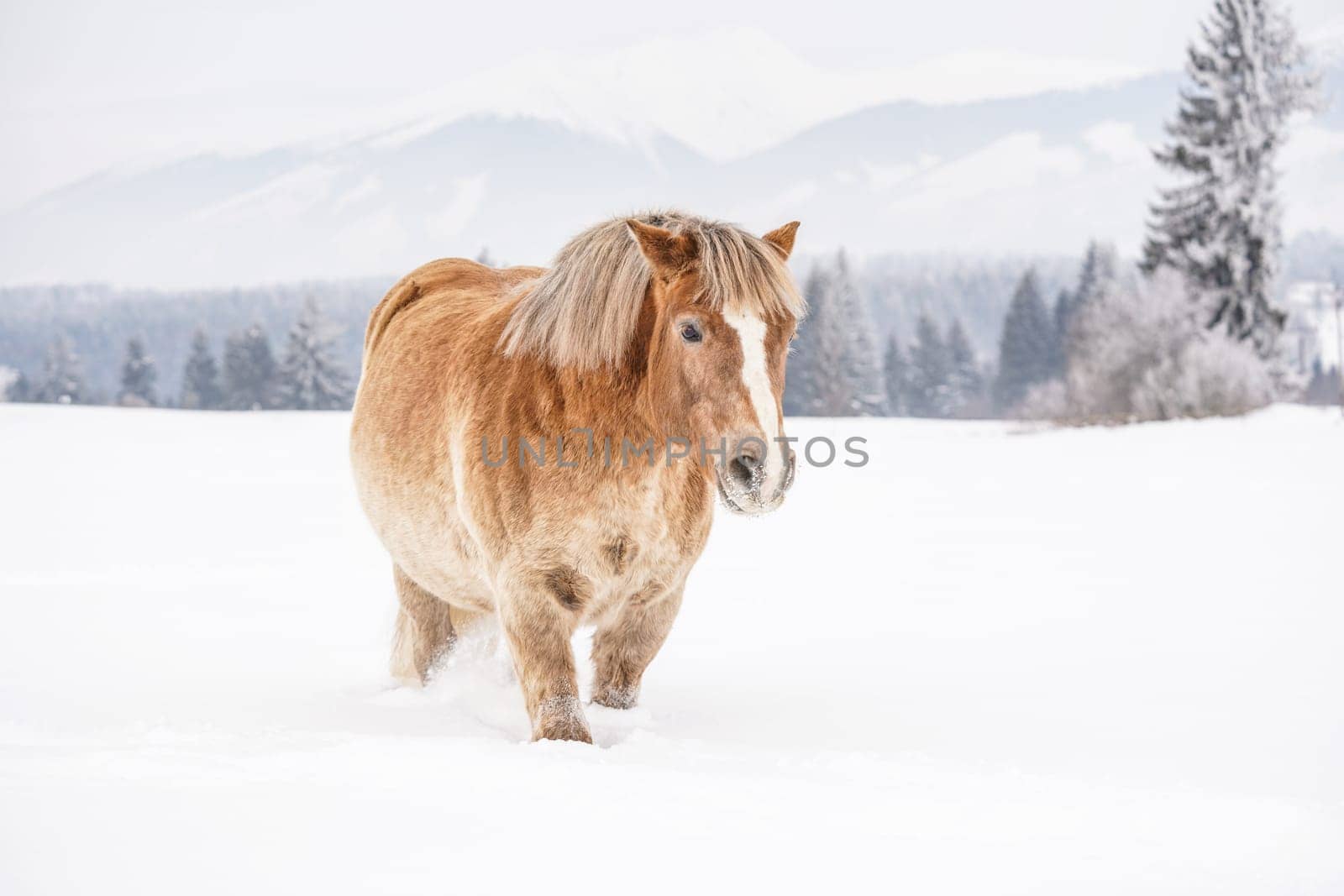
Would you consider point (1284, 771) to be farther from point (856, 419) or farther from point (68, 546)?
point (856, 419)

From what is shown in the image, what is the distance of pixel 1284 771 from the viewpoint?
13.4ft

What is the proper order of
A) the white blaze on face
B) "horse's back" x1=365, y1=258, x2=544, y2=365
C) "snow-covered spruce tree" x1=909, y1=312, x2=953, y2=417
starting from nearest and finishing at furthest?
the white blaze on face, "horse's back" x1=365, y1=258, x2=544, y2=365, "snow-covered spruce tree" x1=909, y1=312, x2=953, y2=417

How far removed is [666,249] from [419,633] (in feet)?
8.94

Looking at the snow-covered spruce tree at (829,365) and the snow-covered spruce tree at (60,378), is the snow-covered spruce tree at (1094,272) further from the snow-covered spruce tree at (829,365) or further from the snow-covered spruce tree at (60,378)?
the snow-covered spruce tree at (60,378)

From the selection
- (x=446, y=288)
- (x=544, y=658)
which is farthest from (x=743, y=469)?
(x=446, y=288)

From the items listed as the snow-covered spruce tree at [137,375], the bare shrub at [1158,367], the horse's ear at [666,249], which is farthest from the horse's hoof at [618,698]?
the snow-covered spruce tree at [137,375]

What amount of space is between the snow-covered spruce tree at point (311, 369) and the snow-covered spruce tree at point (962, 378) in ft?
107

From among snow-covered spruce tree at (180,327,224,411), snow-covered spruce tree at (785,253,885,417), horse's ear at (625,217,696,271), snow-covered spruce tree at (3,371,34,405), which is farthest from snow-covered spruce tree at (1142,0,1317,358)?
snow-covered spruce tree at (3,371,34,405)

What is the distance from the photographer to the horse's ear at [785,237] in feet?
14.0

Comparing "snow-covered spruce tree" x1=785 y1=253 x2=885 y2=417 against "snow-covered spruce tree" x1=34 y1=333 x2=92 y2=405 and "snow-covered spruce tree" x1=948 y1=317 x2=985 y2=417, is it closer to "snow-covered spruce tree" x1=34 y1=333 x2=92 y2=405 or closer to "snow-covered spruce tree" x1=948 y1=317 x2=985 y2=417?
"snow-covered spruce tree" x1=948 y1=317 x2=985 y2=417

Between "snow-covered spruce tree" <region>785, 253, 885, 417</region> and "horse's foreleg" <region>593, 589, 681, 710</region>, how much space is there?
41357mm

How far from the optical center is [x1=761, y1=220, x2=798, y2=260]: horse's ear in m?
4.26

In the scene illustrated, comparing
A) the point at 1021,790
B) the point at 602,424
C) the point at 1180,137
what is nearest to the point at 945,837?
the point at 1021,790

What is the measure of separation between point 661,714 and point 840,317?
143 feet
